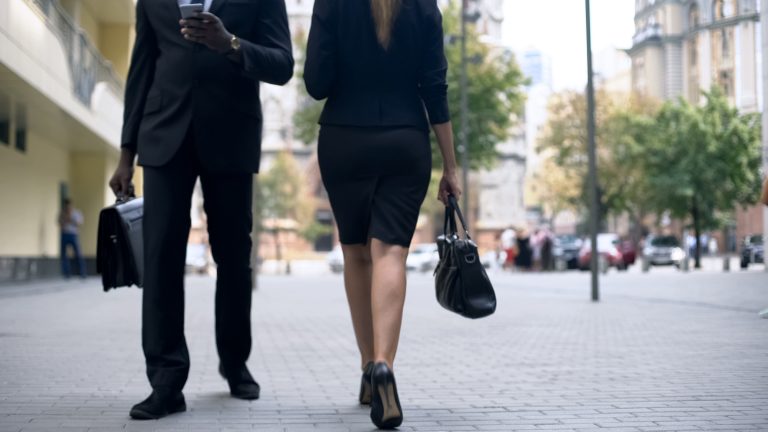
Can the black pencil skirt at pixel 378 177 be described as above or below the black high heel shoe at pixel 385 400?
above

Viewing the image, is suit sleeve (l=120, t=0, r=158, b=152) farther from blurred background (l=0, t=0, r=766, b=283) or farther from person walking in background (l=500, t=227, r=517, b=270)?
person walking in background (l=500, t=227, r=517, b=270)

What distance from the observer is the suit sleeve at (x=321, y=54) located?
15.9 ft

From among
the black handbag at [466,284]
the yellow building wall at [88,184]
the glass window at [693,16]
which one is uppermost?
the glass window at [693,16]

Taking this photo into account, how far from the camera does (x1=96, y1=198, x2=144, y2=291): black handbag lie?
518cm

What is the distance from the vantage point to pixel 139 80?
16.9ft

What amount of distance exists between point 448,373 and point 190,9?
3.11 m

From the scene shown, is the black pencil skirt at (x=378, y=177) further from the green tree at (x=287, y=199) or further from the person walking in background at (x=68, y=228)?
the green tree at (x=287, y=199)

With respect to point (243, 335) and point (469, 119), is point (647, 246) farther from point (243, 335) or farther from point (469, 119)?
point (243, 335)

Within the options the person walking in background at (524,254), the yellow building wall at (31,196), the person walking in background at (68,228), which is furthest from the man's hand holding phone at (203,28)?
the person walking in background at (524,254)

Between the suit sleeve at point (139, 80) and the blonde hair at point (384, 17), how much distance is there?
109cm

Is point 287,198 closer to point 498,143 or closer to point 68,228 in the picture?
point 498,143

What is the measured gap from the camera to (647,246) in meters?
46.6

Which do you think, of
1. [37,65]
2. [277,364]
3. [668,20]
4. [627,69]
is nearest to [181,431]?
[277,364]

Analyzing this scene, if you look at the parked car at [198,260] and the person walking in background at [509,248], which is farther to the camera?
the parked car at [198,260]
